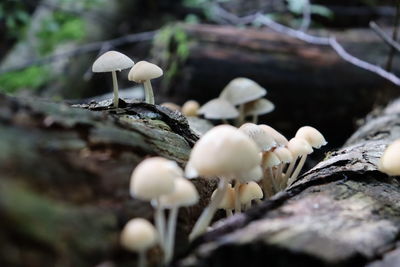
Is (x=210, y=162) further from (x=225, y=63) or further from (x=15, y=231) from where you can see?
(x=225, y=63)

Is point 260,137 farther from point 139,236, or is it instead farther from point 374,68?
point 374,68

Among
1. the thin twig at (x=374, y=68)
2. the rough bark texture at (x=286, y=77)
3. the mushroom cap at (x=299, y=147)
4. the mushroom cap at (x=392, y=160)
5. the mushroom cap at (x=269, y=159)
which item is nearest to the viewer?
the mushroom cap at (x=392, y=160)

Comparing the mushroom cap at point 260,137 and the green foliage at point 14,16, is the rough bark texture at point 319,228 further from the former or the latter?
the green foliage at point 14,16

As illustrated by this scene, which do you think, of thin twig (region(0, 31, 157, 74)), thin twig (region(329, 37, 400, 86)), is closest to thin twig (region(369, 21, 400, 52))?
thin twig (region(329, 37, 400, 86))

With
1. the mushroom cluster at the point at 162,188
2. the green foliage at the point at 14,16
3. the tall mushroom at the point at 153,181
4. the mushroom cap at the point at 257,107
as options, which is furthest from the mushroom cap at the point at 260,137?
the green foliage at the point at 14,16

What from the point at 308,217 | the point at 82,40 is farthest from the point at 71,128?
the point at 82,40

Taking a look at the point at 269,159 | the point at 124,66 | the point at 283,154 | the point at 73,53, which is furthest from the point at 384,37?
the point at 73,53
